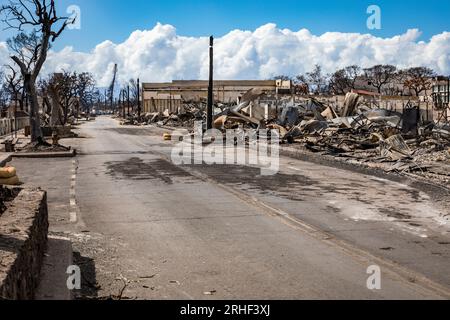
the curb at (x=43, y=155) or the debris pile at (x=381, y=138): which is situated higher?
the debris pile at (x=381, y=138)

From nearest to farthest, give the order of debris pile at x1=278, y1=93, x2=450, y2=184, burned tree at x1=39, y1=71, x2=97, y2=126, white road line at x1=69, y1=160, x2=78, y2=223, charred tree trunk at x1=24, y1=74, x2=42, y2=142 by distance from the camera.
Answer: white road line at x1=69, y1=160, x2=78, y2=223, debris pile at x1=278, y1=93, x2=450, y2=184, charred tree trunk at x1=24, y1=74, x2=42, y2=142, burned tree at x1=39, y1=71, x2=97, y2=126

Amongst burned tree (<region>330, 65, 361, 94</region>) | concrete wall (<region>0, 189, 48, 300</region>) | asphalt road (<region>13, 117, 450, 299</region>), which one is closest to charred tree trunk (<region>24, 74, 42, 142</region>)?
asphalt road (<region>13, 117, 450, 299</region>)

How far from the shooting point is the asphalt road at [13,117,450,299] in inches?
239

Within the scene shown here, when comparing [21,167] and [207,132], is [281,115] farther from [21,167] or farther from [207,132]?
[21,167]

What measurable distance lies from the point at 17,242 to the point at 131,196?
290 inches

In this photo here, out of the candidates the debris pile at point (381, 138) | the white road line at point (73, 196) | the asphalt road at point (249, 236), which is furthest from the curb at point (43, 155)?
the debris pile at point (381, 138)

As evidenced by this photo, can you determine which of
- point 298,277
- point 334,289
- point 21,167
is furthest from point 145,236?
point 21,167

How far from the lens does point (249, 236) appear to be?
841 centimetres

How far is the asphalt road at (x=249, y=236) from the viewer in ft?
19.9

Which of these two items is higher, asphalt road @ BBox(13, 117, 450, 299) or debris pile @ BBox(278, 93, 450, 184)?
debris pile @ BBox(278, 93, 450, 184)

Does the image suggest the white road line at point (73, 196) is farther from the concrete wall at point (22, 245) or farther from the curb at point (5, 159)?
the curb at point (5, 159)

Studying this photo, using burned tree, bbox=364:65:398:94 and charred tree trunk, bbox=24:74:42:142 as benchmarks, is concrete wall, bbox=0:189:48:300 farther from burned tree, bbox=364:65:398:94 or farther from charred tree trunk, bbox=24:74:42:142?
burned tree, bbox=364:65:398:94

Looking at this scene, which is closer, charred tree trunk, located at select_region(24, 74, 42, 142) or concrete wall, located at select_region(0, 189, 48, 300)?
concrete wall, located at select_region(0, 189, 48, 300)

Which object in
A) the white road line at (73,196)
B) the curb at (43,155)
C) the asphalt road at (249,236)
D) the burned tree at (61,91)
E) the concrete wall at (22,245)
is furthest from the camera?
the burned tree at (61,91)
